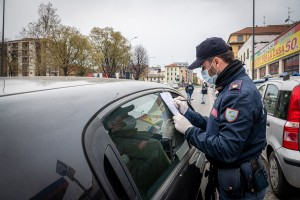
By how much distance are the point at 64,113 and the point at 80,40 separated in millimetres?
39447

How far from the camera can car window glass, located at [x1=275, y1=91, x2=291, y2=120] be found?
10.7 feet

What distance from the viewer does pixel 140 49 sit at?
243 ft

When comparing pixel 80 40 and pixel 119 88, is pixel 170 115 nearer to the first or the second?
pixel 119 88

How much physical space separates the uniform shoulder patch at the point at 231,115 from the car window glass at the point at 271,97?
256cm

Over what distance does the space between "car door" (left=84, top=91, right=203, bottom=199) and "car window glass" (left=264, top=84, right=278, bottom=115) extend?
2.11 metres

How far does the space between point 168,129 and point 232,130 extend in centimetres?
61

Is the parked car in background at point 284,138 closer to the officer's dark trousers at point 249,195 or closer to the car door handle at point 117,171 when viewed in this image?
the officer's dark trousers at point 249,195

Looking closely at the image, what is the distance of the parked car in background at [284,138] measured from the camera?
300 cm

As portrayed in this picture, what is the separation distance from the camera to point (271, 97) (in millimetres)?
4199

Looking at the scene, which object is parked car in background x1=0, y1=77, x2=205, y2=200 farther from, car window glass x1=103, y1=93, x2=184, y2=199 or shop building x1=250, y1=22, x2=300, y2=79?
shop building x1=250, y1=22, x2=300, y2=79

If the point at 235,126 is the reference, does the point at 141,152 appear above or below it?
below

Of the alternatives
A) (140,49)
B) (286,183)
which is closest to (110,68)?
(140,49)

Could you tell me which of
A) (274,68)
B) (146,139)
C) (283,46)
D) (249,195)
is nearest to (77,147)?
(146,139)

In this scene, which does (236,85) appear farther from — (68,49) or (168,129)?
(68,49)
